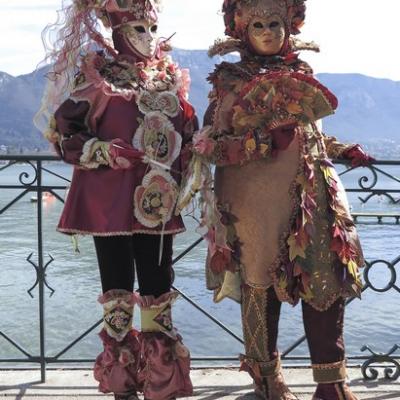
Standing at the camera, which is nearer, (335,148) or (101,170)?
(101,170)

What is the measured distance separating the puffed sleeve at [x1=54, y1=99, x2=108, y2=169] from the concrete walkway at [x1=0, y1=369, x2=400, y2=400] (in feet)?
3.58

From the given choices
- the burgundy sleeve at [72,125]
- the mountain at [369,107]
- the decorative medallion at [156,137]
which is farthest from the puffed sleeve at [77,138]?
the mountain at [369,107]

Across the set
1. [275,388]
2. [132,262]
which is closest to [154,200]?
[132,262]

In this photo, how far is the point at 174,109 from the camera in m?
2.58

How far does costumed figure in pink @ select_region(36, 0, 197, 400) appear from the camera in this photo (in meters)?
2.50

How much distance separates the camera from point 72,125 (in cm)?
251

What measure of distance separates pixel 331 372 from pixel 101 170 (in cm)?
117

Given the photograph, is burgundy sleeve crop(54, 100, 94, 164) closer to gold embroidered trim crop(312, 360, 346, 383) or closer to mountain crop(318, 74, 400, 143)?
gold embroidered trim crop(312, 360, 346, 383)

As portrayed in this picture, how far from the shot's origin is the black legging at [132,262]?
2.56 metres

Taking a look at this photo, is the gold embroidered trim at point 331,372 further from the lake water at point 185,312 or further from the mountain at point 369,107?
the mountain at point 369,107

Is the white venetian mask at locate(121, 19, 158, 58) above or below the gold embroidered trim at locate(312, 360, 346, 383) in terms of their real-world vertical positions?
above

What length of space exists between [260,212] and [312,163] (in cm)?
27

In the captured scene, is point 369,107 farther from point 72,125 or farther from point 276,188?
point 72,125

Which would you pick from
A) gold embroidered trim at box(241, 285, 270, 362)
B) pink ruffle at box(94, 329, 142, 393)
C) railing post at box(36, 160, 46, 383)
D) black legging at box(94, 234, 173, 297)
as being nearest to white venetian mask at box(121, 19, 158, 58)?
black legging at box(94, 234, 173, 297)
